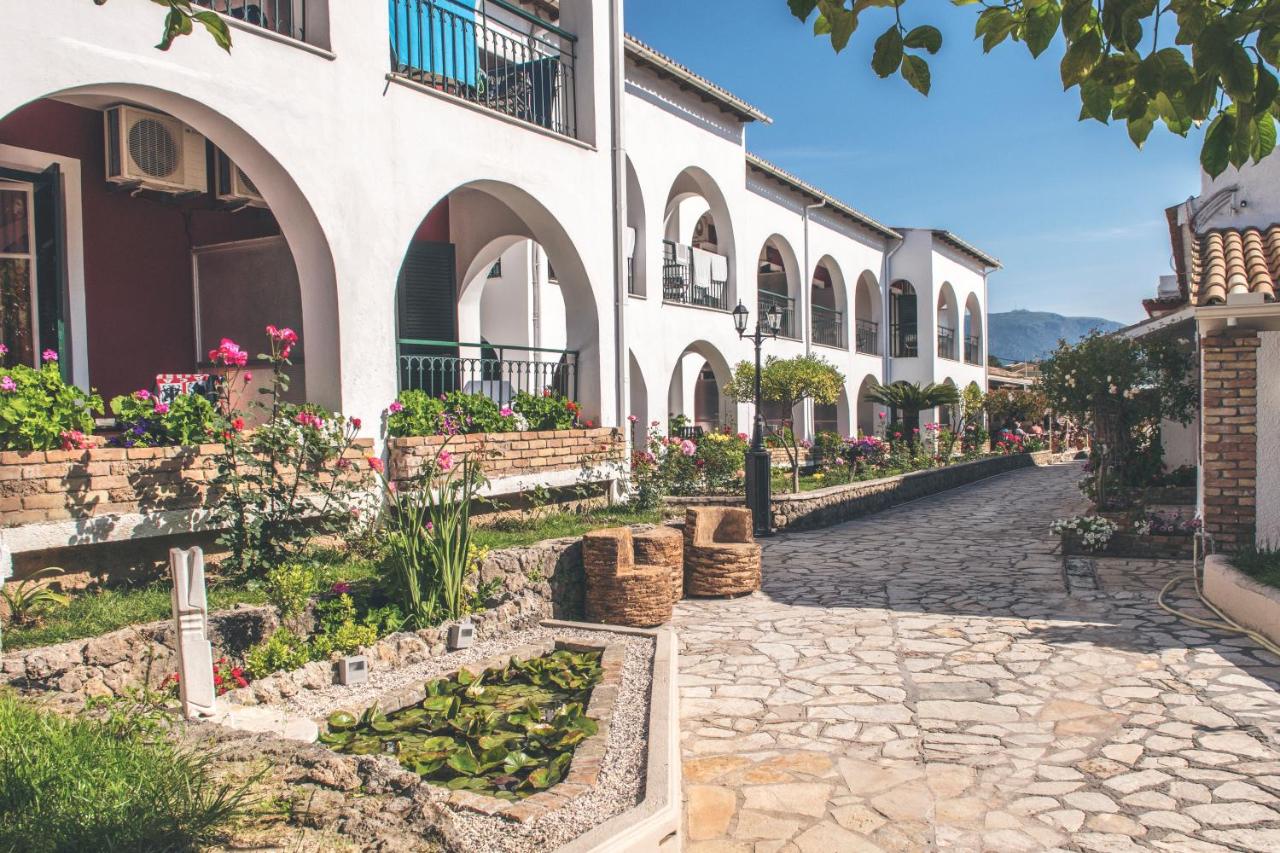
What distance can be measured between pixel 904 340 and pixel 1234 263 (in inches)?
786

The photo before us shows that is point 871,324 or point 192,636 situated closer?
point 192,636

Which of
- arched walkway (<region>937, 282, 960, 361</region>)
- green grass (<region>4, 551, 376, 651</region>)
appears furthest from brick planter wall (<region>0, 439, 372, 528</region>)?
arched walkway (<region>937, 282, 960, 361</region>)

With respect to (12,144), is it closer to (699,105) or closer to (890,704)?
(890,704)

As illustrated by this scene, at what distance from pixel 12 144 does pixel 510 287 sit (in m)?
6.71

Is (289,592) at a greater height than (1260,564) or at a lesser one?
greater

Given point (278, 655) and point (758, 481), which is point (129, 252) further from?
point (758, 481)

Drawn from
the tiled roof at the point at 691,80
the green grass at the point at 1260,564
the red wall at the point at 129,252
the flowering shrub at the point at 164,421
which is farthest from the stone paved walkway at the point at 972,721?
the tiled roof at the point at 691,80

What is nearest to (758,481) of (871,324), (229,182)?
(229,182)

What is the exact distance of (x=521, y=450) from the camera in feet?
30.7

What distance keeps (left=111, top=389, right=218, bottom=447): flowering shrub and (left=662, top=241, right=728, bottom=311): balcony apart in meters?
11.0

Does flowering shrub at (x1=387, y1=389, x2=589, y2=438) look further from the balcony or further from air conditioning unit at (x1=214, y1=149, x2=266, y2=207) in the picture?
the balcony

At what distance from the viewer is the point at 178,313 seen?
917 cm

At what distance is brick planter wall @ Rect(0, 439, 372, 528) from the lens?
17.5 feet

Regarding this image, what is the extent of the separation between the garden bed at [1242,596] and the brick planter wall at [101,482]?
7.41 meters
